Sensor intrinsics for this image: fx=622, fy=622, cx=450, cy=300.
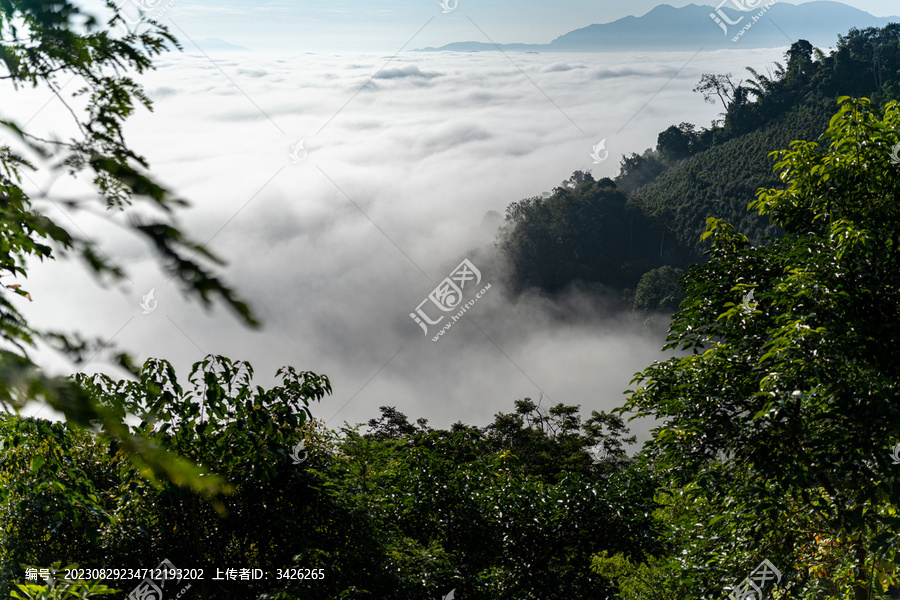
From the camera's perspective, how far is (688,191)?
225ft

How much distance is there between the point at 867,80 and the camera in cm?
6238

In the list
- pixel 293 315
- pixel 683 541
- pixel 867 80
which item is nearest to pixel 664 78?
pixel 867 80

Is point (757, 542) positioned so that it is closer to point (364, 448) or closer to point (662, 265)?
point (364, 448)

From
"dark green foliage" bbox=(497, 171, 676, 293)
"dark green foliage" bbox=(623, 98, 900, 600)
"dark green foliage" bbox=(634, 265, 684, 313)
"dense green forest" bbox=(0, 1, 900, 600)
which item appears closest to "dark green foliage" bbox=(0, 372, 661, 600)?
"dense green forest" bbox=(0, 1, 900, 600)

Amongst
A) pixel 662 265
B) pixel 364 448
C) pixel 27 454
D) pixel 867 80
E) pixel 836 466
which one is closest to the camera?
pixel 836 466

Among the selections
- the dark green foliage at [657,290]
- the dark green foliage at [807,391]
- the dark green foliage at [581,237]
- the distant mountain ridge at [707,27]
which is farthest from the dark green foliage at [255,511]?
the distant mountain ridge at [707,27]

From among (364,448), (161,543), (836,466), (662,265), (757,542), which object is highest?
(662,265)

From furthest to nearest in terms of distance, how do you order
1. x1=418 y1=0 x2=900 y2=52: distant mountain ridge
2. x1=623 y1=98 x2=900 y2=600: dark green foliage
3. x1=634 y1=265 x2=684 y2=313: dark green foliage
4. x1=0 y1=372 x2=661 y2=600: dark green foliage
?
x1=418 y1=0 x2=900 y2=52: distant mountain ridge < x1=634 y1=265 x2=684 y2=313: dark green foliage < x1=0 y1=372 x2=661 y2=600: dark green foliage < x1=623 y1=98 x2=900 y2=600: dark green foliage

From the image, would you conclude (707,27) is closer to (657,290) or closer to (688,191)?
(688,191)

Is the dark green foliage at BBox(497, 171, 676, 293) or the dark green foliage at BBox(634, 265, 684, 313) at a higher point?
the dark green foliage at BBox(497, 171, 676, 293)

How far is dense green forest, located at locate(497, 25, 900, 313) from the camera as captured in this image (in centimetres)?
6278

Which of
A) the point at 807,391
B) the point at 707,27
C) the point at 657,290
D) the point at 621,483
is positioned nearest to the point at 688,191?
the point at 657,290

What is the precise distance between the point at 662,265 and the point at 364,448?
226 feet

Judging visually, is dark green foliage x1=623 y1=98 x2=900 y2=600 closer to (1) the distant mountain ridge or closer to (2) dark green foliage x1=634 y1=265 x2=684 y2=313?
(2) dark green foliage x1=634 y1=265 x2=684 y2=313
